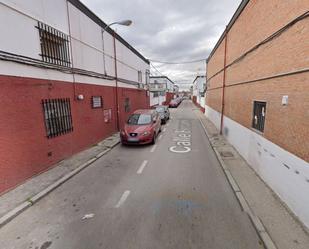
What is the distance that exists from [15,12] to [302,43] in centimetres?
701

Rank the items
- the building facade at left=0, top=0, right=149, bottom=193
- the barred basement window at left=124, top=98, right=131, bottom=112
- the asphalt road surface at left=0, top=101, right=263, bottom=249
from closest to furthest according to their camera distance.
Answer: the asphalt road surface at left=0, top=101, right=263, bottom=249 < the building facade at left=0, top=0, right=149, bottom=193 < the barred basement window at left=124, top=98, right=131, bottom=112

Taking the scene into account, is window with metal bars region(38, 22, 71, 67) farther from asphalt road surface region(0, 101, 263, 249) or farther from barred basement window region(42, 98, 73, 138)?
asphalt road surface region(0, 101, 263, 249)

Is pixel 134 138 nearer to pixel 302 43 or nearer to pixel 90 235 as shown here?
pixel 90 235

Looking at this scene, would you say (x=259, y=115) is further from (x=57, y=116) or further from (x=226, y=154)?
(x=57, y=116)

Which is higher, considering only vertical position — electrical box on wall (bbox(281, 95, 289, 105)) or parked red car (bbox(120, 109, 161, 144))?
electrical box on wall (bbox(281, 95, 289, 105))

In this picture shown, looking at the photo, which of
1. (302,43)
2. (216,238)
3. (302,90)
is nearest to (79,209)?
(216,238)

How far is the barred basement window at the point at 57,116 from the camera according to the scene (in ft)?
20.0

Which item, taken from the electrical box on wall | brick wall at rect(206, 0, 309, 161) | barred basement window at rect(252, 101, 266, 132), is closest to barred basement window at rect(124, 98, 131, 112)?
brick wall at rect(206, 0, 309, 161)

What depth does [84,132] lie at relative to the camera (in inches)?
330

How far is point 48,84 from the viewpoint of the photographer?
20.0 ft

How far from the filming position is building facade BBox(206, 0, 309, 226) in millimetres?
3500

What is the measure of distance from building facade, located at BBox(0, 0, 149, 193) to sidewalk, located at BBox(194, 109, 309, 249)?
5.98 meters

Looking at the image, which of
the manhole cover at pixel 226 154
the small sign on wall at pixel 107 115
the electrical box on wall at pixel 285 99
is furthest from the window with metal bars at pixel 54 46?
the manhole cover at pixel 226 154

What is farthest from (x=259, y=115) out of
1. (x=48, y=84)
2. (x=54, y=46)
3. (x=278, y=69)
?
(x=54, y=46)
